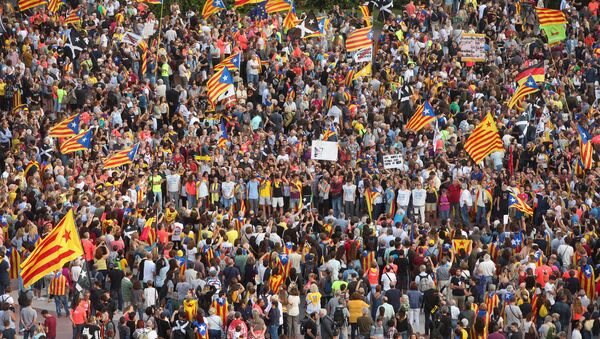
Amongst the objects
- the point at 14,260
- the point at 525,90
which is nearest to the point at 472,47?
the point at 525,90

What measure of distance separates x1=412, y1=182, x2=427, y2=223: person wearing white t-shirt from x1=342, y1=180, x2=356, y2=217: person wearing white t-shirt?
1554 millimetres

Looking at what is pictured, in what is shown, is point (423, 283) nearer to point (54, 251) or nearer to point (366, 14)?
point (54, 251)

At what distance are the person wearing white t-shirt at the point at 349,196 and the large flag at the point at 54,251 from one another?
1116 centimetres

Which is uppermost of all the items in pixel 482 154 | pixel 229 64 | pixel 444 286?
pixel 229 64

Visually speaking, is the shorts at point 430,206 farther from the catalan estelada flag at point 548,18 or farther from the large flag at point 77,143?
the catalan estelada flag at point 548,18

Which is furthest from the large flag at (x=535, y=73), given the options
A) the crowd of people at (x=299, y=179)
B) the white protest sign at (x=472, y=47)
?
the white protest sign at (x=472, y=47)

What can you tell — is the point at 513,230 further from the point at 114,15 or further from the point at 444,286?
the point at 114,15

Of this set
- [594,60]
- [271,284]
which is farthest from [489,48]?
[271,284]

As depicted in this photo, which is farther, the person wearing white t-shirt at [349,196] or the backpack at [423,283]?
the person wearing white t-shirt at [349,196]

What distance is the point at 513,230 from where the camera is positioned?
37.1m

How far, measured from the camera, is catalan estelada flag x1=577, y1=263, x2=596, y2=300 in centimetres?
3522

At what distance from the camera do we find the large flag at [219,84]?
148ft

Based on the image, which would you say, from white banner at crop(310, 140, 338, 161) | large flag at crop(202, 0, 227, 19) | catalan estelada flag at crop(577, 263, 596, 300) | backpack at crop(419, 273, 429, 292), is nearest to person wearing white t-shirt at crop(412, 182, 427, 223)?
white banner at crop(310, 140, 338, 161)

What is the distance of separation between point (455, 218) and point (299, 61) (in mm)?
9657
